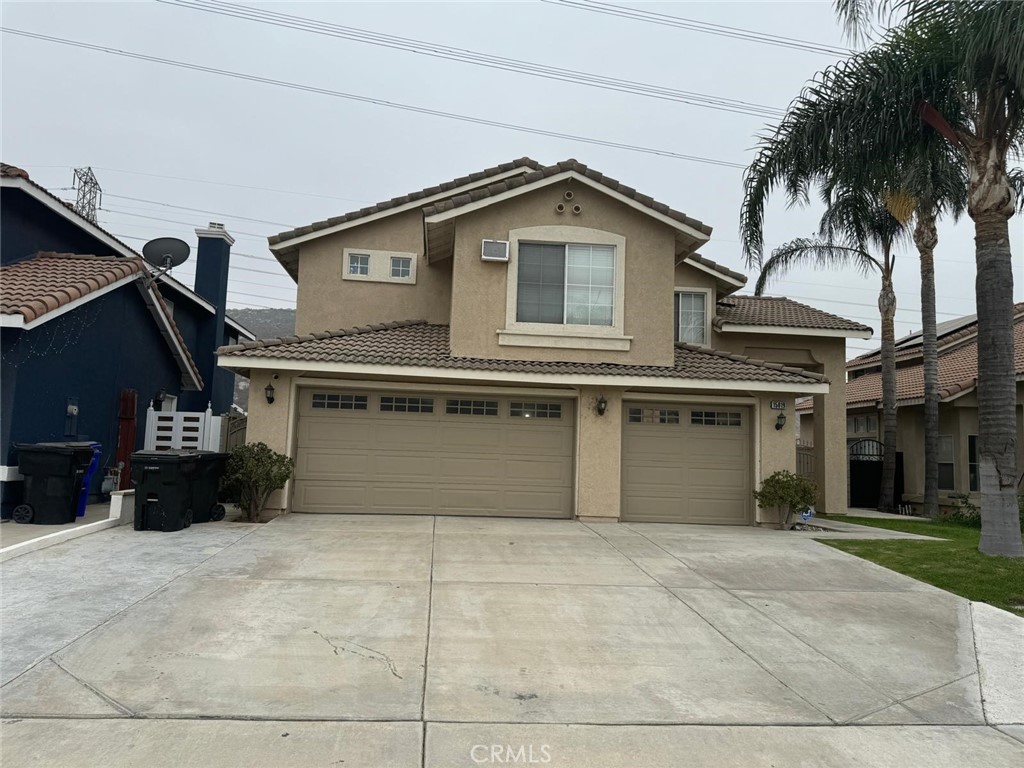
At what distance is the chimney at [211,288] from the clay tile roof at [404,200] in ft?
18.4

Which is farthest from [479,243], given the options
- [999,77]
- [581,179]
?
[999,77]

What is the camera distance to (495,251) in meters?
12.9

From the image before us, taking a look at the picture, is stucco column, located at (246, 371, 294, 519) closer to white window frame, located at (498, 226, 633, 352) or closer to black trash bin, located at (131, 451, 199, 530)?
black trash bin, located at (131, 451, 199, 530)

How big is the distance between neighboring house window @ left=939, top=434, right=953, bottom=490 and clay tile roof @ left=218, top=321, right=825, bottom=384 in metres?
8.72

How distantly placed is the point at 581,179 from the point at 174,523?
885 centimetres

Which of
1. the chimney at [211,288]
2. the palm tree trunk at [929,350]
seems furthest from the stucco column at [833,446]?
the chimney at [211,288]

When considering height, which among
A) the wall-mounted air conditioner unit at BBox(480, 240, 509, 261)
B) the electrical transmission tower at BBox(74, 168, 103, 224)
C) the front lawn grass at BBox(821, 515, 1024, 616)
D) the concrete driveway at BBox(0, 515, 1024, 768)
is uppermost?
the electrical transmission tower at BBox(74, 168, 103, 224)

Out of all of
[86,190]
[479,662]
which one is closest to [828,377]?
[479,662]

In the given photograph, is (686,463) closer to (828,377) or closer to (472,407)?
(472,407)

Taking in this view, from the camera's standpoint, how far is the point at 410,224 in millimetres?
15461

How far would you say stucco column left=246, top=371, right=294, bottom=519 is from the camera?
39.6 feet

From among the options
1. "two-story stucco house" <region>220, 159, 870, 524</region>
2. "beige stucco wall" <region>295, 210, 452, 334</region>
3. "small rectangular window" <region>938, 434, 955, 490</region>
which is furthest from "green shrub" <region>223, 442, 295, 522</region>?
"small rectangular window" <region>938, 434, 955, 490</region>

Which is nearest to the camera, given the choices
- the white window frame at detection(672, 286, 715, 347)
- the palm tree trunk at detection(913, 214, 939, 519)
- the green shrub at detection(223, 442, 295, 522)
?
the green shrub at detection(223, 442, 295, 522)

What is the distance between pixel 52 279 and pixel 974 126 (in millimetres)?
14233
